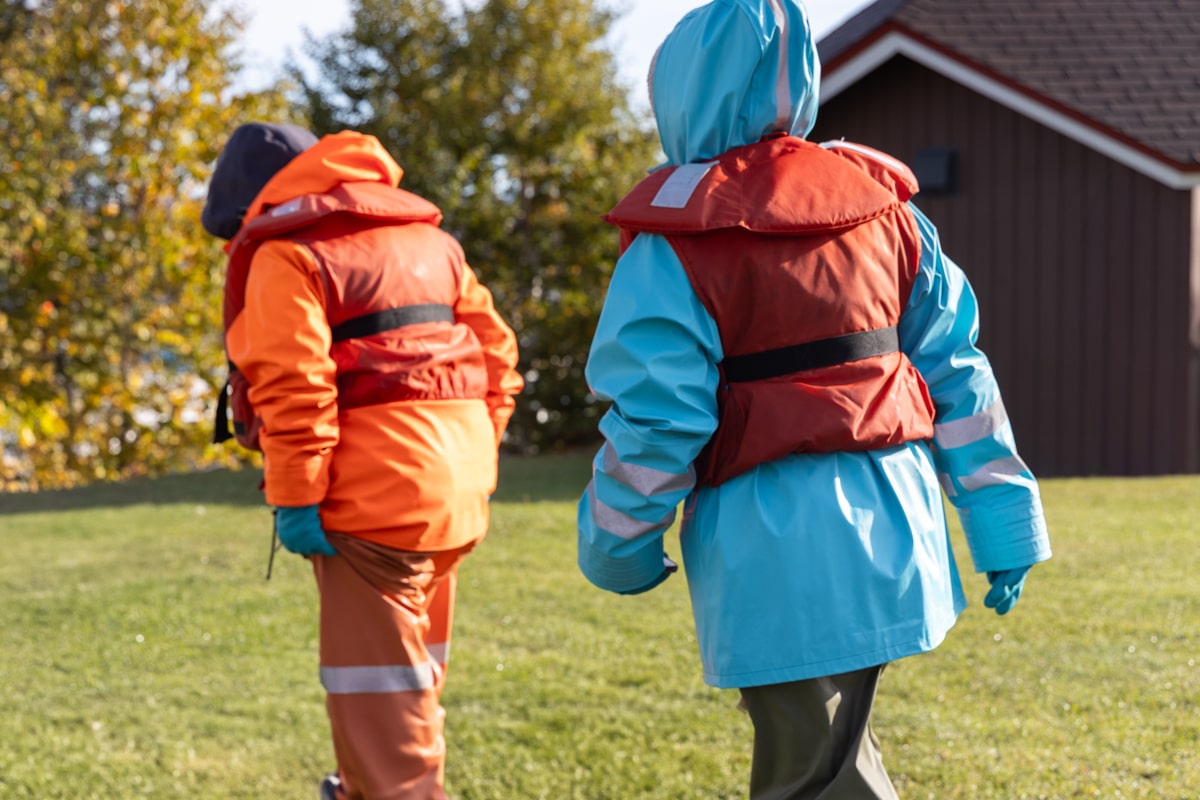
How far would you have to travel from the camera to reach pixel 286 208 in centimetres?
367

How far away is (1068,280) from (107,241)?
9146mm

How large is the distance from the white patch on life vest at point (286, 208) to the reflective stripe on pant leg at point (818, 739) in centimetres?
185

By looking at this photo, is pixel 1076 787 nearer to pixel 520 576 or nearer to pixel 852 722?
pixel 852 722

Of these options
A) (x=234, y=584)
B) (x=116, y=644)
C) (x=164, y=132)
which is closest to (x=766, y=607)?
(x=116, y=644)

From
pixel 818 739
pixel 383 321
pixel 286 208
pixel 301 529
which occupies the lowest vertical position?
pixel 818 739

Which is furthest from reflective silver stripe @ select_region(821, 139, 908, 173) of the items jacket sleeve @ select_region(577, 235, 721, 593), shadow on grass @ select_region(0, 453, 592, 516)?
shadow on grass @ select_region(0, 453, 592, 516)

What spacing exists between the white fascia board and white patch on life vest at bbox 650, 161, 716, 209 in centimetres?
1028

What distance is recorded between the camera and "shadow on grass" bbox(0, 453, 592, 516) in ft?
36.8

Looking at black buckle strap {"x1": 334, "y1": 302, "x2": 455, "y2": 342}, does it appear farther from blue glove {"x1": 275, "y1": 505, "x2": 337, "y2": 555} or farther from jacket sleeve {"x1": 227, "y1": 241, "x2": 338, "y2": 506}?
blue glove {"x1": 275, "y1": 505, "x2": 337, "y2": 555}

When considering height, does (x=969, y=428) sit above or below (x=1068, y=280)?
above

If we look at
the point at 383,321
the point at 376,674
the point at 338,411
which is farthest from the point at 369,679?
the point at 383,321

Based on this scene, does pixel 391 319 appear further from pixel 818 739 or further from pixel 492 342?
pixel 818 739

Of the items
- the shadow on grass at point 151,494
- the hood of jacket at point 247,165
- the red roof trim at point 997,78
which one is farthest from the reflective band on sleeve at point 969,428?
the red roof trim at point 997,78

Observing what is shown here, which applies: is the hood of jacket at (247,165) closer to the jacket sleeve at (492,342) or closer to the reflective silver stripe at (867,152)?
the jacket sleeve at (492,342)
